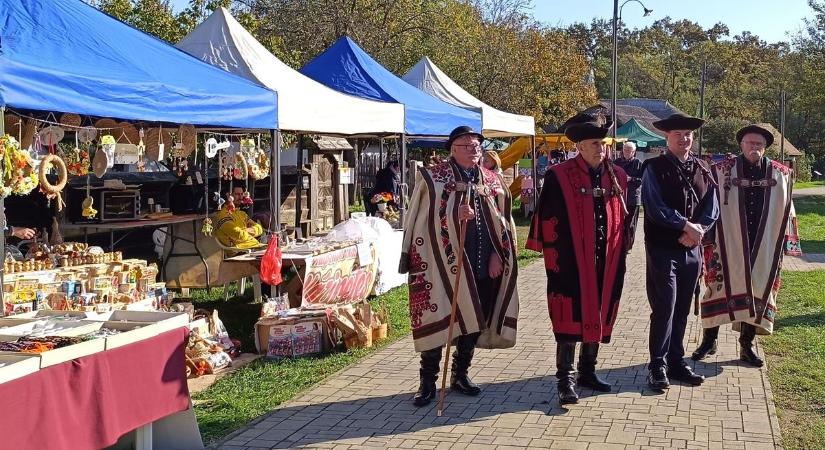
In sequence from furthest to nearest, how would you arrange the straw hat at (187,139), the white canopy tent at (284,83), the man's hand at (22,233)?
1. the straw hat at (187,139)
2. the white canopy tent at (284,83)
3. the man's hand at (22,233)

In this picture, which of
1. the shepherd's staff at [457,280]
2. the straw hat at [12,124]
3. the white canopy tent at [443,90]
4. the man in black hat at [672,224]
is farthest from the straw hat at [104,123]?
the white canopy tent at [443,90]

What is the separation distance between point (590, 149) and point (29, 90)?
11.2 feet

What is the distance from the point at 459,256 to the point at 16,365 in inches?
111

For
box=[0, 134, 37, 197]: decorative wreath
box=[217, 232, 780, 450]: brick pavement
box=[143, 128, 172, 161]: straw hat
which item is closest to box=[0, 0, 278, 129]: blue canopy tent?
box=[0, 134, 37, 197]: decorative wreath

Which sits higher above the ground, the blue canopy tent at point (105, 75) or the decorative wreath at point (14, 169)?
the blue canopy tent at point (105, 75)

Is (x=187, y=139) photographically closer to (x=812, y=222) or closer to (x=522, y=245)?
(x=522, y=245)

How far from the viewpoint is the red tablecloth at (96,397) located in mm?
4160

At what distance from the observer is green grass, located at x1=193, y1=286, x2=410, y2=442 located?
6.10 m

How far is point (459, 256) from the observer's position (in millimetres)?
6109

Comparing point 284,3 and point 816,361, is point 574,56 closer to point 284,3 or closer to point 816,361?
point 284,3

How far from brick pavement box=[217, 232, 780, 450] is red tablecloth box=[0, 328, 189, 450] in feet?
2.12

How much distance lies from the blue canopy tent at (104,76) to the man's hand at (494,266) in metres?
2.65

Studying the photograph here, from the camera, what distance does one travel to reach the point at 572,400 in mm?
6227

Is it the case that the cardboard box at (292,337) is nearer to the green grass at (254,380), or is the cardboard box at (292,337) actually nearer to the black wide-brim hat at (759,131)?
the green grass at (254,380)
